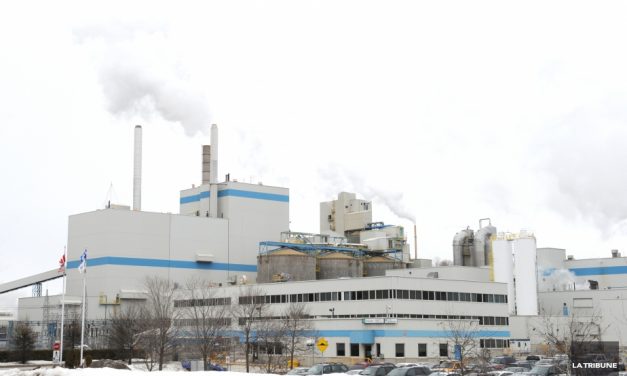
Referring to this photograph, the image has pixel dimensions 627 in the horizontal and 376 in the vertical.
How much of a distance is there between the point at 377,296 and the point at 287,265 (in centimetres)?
2813

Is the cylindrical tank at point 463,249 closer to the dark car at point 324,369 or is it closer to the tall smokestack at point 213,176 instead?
the tall smokestack at point 213,176

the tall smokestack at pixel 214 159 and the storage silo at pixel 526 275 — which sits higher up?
the tall smokestack at pixel 214 159

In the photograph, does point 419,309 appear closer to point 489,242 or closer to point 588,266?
point 489,242

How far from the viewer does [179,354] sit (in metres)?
80.1

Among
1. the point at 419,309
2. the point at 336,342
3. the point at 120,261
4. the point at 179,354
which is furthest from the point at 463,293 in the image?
the point at 120,261

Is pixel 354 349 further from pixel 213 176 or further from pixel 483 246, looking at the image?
pixel 213 176

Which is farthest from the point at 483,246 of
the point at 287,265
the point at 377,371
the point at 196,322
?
the point at 377,371

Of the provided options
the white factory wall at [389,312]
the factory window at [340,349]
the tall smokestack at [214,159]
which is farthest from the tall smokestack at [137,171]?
the factory window at [340,349]

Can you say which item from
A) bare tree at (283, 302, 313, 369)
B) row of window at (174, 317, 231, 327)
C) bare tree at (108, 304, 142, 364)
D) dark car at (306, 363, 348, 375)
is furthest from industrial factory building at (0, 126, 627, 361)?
dark car at (306, 363, 348, 375)

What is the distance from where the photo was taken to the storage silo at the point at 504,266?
9894cm

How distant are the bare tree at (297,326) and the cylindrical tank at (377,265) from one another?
30.0 meters

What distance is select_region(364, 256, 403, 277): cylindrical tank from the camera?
113 m

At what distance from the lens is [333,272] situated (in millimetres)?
109312

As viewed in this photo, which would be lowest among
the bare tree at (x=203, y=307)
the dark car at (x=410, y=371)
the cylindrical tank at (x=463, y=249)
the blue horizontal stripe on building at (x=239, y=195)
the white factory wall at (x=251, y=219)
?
the dark car at (x=410, y=371)
